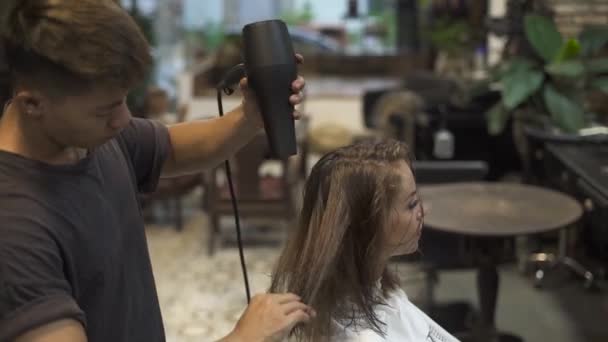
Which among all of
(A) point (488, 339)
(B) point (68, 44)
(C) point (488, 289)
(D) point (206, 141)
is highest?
(B) point (68, 44)

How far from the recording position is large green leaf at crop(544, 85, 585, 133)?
3564mm

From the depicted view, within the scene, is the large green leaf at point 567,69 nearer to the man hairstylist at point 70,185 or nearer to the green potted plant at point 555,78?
the green potted plant at point 555,78

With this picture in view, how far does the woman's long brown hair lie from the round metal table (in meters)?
1.35

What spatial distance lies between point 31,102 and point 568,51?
3.18m

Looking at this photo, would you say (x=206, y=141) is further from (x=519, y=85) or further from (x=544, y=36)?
(x=544, y=36)

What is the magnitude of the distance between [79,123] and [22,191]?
11 cm

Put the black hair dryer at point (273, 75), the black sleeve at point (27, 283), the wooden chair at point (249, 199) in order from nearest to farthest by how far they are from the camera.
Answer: the black sleeve at point (27, 283) < the black hair dryer at point (273, 75) < the wooden chair at point (249, 199)

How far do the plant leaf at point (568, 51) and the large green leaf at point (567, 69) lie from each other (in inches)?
1.6

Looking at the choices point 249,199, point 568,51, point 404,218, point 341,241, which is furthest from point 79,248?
point 249,199

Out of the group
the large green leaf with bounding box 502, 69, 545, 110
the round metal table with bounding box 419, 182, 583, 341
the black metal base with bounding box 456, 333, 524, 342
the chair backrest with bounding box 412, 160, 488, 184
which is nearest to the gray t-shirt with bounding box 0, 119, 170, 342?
the round metal table with bounding box 419, 182, 583, 341

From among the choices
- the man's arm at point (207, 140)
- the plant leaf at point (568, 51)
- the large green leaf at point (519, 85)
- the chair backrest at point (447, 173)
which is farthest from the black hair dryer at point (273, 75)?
the plant leaf at point (568, 51)

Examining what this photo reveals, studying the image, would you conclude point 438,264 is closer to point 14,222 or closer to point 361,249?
point 361,249

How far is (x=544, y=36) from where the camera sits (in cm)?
368

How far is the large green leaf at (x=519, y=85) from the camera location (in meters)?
3.63
